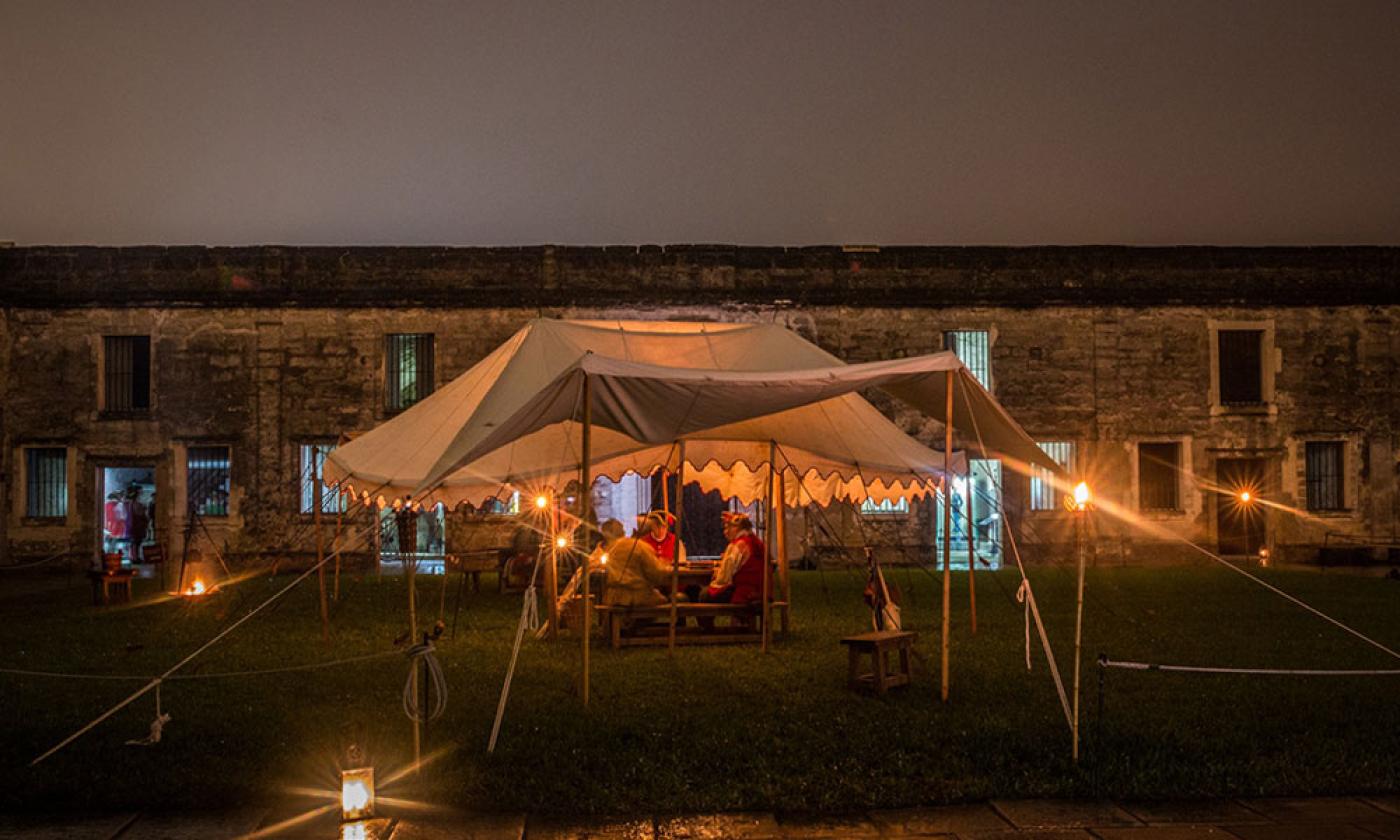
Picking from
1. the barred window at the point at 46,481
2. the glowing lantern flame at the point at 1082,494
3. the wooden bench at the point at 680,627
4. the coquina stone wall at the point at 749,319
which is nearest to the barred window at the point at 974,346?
the coquina stone wall at the point at 749,319

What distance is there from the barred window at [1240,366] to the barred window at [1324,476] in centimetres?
147

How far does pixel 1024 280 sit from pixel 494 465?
44.2ft

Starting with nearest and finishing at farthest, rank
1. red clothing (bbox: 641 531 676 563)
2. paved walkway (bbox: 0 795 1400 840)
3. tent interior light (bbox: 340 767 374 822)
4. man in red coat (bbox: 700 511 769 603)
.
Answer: paved walkway (bbox: 0 795 1400 840)
tent interior light (bbox: 340 767 374 822)
man in red coat (bbox: 700 511 769 603)
red clothing (bbox: 641 531 676 563)

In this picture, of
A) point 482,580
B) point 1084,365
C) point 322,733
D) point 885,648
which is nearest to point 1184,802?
point 885,648

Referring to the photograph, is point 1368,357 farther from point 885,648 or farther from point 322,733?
point 322,733

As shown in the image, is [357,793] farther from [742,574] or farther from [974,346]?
[974,346]

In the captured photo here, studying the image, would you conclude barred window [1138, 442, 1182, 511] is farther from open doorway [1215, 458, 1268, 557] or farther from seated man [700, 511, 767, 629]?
seated man [700, 511, 767, 629]

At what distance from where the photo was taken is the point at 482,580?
1744 centimetres

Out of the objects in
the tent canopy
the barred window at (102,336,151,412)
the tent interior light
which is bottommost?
the tent interior light

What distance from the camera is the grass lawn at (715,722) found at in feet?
18.6

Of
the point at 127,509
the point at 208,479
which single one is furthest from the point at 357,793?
the point at 127,509

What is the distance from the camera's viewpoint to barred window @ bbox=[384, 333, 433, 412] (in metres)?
20.3

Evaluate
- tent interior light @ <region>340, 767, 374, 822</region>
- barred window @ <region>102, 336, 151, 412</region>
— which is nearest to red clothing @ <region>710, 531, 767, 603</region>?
tent interior light @ <region>340, 767, 374, 822</region>

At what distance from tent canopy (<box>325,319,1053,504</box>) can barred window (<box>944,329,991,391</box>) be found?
338 inches
